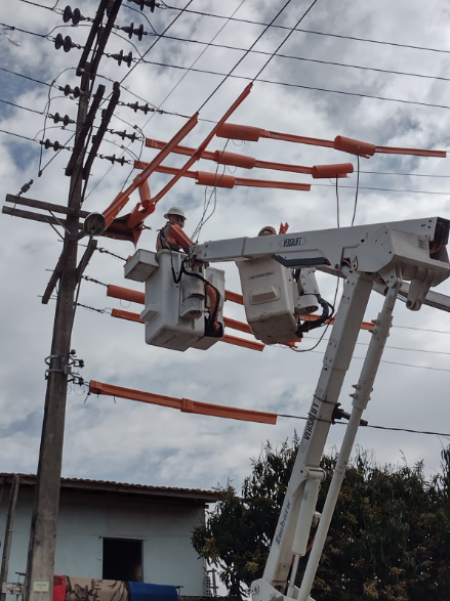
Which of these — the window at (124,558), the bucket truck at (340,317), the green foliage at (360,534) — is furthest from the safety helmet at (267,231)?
the window at (124,558)

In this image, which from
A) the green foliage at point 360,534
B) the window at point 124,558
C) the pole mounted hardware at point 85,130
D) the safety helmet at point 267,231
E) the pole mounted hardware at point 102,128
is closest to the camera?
the safety helmet at point 267,231

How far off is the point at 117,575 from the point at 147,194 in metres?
10.2

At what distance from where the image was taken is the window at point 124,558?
1623 cm

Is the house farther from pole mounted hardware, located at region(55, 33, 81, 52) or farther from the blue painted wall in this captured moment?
pole mounted hardware, located at region(55, 33, 81, 52)

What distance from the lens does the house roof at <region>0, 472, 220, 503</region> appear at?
46.3ft

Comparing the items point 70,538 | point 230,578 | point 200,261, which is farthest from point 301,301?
point 70,538

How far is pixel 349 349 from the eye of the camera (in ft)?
22.0

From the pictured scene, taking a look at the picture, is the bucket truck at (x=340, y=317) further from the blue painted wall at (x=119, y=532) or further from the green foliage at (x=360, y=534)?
the blue painted wall at (x=119, y=532)

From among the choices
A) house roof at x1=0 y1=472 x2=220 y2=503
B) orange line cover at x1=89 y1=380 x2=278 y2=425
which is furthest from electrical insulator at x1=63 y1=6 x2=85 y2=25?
house roof at x1=0 y1=472 x2=220 y2=503

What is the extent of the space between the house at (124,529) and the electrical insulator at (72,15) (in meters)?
7.75

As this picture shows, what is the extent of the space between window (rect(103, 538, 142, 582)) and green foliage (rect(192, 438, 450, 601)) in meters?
1.88

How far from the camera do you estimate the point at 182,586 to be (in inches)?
627

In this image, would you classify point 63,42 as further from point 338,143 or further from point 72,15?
point 338,143

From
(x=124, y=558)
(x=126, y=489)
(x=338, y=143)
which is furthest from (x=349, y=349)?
(x=124, y=558)
